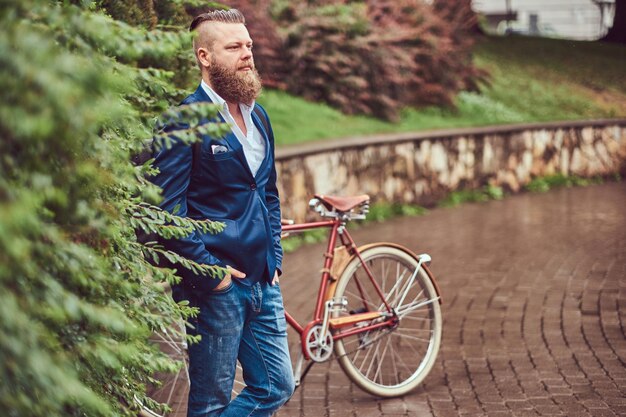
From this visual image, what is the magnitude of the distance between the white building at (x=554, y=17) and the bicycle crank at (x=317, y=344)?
78.3ft

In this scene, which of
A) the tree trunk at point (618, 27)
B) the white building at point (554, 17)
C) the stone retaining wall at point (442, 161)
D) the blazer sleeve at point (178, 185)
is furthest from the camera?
the white building at point (554, 17)

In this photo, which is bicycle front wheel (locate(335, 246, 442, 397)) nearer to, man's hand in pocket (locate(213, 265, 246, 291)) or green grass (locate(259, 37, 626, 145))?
man's hand in pocket (locate(213, 265, 246, 291))

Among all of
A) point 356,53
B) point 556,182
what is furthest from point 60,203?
point 556,182

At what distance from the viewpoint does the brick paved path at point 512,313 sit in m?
4.93

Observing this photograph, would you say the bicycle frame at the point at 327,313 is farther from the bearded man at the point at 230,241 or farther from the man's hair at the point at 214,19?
the man's hair at the point at 214,19

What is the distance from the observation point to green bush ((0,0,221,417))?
174cm

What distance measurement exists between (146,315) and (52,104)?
3.89 feet

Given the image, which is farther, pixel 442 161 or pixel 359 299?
pixel 442 161

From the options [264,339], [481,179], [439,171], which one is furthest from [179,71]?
[481,179]

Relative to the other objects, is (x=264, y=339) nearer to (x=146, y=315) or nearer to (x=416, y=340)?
(x=146, y=315)

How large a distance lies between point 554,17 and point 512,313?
983 inches

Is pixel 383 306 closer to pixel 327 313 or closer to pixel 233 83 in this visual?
pixel 327 313

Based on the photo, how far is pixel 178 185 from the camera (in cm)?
334

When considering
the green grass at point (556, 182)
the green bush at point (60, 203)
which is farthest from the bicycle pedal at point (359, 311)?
the green grass at point (556, 182)
